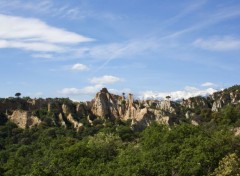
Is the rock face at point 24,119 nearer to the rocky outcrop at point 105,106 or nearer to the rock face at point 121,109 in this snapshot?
the rock face at point 121,109

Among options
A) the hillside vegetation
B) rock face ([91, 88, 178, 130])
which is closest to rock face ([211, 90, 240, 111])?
rock face ([91, 88, 178, 130])

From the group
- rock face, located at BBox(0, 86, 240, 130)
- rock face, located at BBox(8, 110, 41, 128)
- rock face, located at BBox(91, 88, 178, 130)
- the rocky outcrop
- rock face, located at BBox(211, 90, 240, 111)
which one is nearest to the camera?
rock face, located at BBox(8, 110, 41, 128)

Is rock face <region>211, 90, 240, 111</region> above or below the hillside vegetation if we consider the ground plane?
above

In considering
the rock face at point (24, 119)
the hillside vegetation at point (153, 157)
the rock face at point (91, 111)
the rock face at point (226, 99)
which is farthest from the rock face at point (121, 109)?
the hillside vegetation at point (153, 157)

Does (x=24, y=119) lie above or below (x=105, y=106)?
below

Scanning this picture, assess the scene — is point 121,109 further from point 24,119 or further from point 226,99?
point 226,99

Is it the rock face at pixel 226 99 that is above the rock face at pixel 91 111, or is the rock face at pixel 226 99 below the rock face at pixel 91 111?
above

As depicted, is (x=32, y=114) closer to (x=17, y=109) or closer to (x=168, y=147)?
(x=17, y=109)

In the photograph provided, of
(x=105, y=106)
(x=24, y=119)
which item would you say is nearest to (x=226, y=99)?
(x=105, y=106)

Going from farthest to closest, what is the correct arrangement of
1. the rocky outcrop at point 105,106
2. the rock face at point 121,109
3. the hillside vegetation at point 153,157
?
1. the rocky outcrop at point 105,106
2. the rock face at point 121,109
3. the hillside vegetation at point 153,157

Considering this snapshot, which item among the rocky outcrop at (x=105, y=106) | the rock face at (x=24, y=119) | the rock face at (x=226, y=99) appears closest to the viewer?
the rock face at (x=24, y=119)

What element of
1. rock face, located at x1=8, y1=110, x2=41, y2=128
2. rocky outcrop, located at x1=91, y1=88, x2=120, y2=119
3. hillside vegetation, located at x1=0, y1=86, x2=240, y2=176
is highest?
rocky outcrop, located at x1=91, y1=88, x2=120, y2=119

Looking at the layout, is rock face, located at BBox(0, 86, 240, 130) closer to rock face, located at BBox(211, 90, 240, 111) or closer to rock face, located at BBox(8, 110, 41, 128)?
rock face, located at BBox(8, 110, 41, 128)

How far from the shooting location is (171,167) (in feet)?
167
